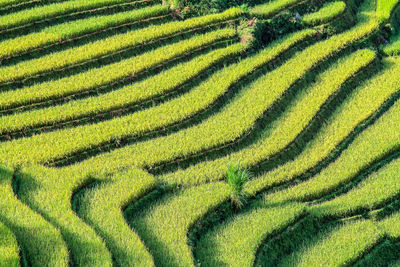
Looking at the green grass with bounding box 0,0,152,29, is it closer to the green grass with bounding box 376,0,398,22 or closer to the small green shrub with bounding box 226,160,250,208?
the green grass with bounding box 376,0,398,22

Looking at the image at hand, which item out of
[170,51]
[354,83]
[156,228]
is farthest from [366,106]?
[156,228]

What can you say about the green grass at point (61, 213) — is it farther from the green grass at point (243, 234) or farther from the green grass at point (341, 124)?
the green grass at point (341, 124)

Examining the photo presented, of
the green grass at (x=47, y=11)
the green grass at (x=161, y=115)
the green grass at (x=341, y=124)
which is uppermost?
the green grass at (x=47, y=11)

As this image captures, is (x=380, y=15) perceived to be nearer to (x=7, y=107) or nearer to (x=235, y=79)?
(x=235, y=79)

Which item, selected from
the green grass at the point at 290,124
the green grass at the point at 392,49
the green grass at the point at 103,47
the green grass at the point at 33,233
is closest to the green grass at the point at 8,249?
the green grass at the point at 33,233

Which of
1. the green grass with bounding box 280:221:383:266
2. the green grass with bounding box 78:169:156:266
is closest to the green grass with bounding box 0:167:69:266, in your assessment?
the green grass with bounding box 78:169:156:266

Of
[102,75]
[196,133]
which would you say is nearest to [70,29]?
[102,75]

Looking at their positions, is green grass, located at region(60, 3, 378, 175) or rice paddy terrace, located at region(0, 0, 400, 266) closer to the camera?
rice paddy terrace, located at region(0, 0, 400, 266)
